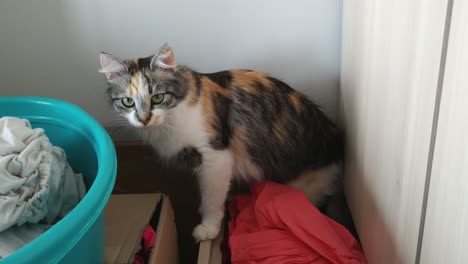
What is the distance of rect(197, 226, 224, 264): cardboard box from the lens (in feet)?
3.79

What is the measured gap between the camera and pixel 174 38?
1.30 meters

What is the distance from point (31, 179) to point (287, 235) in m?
0.58

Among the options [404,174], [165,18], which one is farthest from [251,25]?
[404,174]

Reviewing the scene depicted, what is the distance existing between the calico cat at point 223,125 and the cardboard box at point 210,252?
0.02m

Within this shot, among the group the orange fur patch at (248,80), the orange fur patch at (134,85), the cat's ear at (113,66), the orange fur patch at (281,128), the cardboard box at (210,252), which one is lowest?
the cardboard box at (210,252)

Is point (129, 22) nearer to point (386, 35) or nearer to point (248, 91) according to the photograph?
point (248, 91)

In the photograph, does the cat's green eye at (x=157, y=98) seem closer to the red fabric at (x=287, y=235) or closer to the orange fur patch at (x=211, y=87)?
the orange fur patch at (x=211, y=87)

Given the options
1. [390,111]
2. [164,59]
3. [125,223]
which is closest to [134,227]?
[125,223]

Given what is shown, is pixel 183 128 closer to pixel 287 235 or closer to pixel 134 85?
pixel 134 85

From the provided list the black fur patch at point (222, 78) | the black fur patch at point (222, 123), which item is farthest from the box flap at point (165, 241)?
the black fur patch at point (222, 78)

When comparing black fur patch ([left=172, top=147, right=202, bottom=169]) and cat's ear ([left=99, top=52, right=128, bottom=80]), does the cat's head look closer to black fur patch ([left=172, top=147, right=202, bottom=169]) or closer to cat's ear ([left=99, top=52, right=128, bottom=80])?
cat's ear ([left=99, top=52, right=128, bottom=80])

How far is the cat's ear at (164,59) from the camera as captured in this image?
42.4 inches

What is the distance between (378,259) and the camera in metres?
1.01

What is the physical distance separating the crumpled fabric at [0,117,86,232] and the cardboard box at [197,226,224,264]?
341 mm
